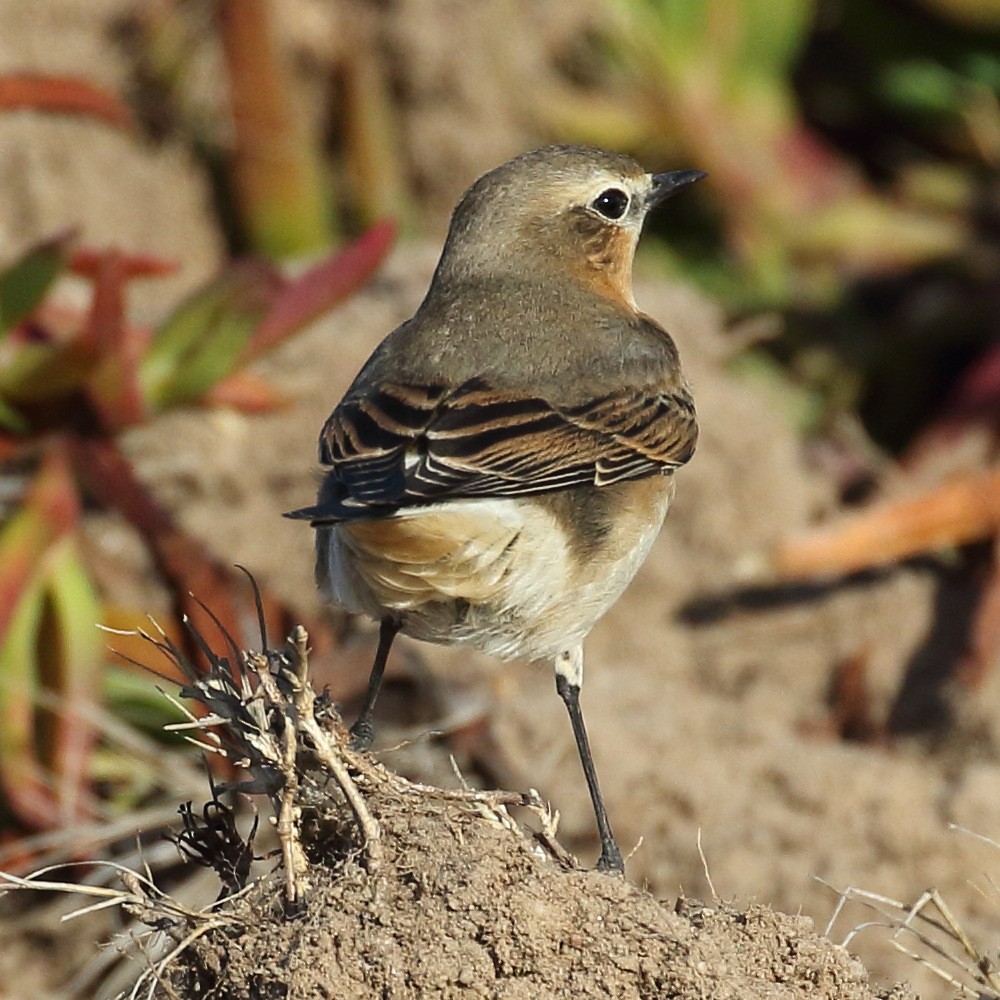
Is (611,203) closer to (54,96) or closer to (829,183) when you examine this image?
(54,96)

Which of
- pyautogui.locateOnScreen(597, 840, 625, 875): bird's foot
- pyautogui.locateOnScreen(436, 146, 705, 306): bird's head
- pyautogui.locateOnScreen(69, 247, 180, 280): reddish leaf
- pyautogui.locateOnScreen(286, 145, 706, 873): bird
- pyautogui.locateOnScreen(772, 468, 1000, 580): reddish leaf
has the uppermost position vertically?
pyautogui.locateOnScreen(436, 146, 705, 306): bird's head

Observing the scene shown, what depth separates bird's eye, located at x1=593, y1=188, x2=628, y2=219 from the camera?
17.5ft

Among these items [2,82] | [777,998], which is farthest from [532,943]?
[2,82]

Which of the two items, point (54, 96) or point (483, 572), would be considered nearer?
point (483, 572)

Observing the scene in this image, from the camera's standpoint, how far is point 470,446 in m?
4.38

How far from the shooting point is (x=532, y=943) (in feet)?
10.9

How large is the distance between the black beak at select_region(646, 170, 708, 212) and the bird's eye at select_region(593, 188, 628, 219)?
10 centimetres

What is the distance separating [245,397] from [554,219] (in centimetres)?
151

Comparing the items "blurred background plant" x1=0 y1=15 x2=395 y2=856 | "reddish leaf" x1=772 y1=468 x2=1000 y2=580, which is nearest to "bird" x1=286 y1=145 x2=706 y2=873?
"blurred background plant" x1=0 y1=15 x2=395 y2=856

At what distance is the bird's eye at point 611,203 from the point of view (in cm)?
534

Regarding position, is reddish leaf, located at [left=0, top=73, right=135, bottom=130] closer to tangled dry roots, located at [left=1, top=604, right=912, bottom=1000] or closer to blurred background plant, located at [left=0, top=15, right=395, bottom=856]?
blurred background plant, located at [left=0, top=15, right=395, bottom=856]

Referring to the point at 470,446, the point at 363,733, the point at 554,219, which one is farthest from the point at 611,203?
the point at 363,733

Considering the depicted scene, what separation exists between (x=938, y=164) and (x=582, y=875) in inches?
237

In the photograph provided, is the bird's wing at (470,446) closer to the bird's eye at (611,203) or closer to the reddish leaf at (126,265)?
the bird's eye at (611,203)
